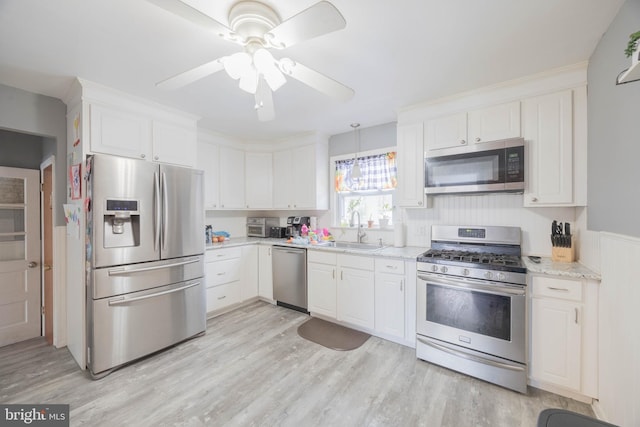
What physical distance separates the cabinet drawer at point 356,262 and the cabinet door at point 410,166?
0.76 m

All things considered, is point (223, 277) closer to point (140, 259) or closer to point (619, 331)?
point (140, 259)

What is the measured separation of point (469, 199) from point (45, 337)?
4876 millimetres

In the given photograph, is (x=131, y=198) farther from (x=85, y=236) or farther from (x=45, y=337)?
(x=45, y=337)

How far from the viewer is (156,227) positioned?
2.49 meters

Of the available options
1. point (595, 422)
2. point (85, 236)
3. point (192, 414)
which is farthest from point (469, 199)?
point (85, 236)

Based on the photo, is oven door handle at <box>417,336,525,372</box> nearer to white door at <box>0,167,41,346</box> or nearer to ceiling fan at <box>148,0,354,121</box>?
ceiling fan at <box>148,0,354,121</box>

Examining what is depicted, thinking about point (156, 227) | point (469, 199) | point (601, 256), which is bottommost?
point (601, 256)

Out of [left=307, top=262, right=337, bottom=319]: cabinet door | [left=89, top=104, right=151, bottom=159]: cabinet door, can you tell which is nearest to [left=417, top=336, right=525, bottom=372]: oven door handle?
[left=307, top=262, right=337, bottom=319]: cabinet door

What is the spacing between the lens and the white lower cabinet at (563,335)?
1.81 m

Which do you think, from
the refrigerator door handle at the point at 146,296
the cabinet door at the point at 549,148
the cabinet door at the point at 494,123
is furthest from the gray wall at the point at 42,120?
the cabinet door at the point at 549,148

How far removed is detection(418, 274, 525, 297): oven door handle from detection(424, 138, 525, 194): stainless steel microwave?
2.84 ft

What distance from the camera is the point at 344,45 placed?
6.03ft

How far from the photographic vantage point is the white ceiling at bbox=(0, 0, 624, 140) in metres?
1.50

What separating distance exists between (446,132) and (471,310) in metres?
1.72
